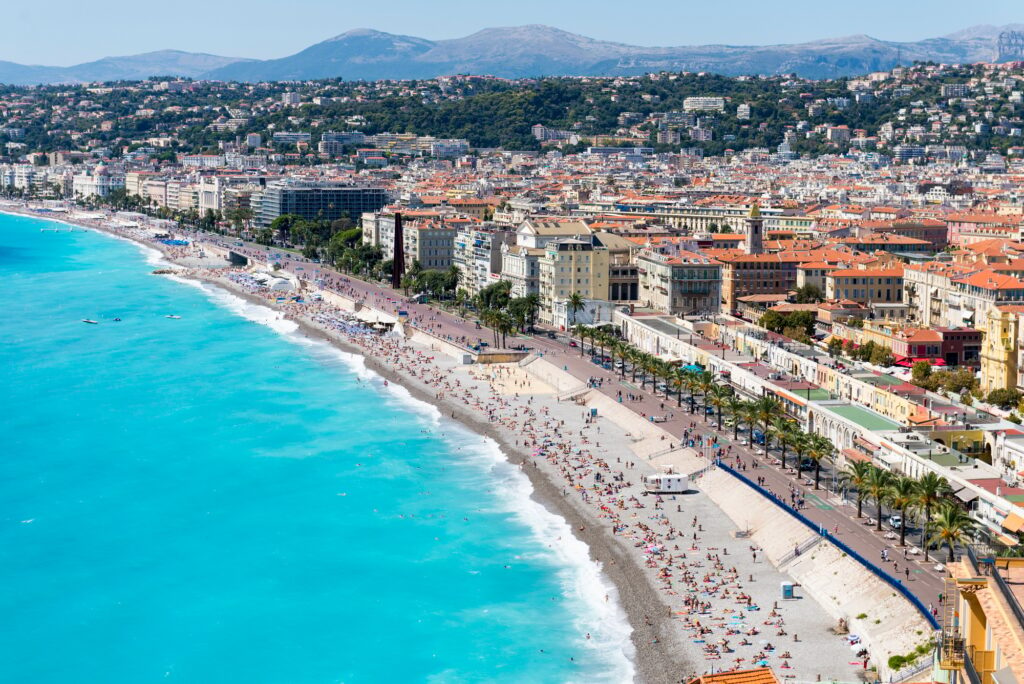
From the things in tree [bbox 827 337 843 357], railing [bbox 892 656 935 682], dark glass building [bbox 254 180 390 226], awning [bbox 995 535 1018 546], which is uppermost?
dark glass building [bbox 254 180 390 226]

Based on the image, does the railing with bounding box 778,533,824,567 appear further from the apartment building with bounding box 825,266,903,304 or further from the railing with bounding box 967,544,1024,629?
the apartment building with bounding box 825,266,903,304

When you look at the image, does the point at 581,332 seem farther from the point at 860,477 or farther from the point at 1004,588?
the point at 1004,588

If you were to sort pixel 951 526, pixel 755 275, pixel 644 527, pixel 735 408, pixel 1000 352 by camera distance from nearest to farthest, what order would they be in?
pixel 951 526
pixel 644 527
pixel 735 408
pixel 1000 352
pixel 755 275

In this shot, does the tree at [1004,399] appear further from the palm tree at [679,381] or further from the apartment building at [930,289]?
the apartment building at [930,289]

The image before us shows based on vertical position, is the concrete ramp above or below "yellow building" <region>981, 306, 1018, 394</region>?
below

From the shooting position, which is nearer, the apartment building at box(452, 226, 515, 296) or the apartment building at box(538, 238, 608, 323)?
the apartment building at box(538, 238, 608, 323)

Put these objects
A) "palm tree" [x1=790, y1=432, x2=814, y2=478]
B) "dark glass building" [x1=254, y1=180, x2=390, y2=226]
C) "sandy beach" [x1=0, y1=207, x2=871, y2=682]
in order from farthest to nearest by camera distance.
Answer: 1. "dark glass building" [x1=254, y1=180, x2=390, y2=226]
2. "palm tree" [x1=790, y1=432, x2=814, y2=478]
3. "sandy beach" [x1=0, y1=207, x2=871, y2=682]

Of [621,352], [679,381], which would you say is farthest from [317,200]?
[679,381]

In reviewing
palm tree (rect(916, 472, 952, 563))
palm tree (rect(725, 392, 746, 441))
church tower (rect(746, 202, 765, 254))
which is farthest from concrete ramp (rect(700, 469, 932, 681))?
church tower (rect(746, 202, 765, 254))
